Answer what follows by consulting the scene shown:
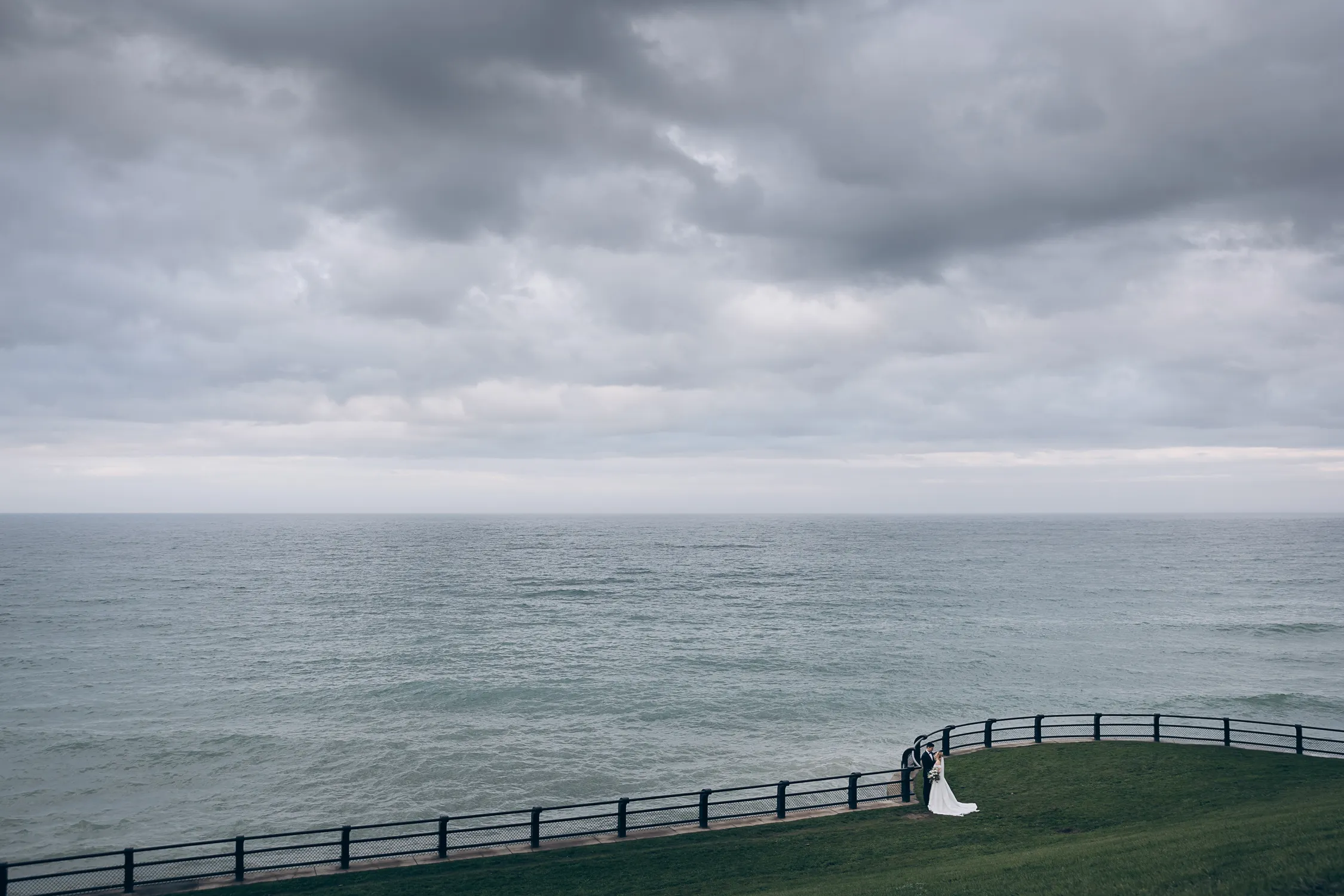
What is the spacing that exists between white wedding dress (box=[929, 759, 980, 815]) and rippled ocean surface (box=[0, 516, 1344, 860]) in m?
9.20

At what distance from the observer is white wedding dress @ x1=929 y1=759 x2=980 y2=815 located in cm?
2039

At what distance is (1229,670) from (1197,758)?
31885 millimetres

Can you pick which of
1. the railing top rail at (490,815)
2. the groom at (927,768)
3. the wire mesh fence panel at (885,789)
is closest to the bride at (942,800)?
the groom at (927,768)

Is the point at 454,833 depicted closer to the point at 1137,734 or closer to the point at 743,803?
the point at 743,803

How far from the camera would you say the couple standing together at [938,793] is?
20.4m

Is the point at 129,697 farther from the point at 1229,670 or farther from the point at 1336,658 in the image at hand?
the point at 1336,658

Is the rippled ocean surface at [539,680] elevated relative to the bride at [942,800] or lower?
lower

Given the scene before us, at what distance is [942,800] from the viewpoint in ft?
67.5

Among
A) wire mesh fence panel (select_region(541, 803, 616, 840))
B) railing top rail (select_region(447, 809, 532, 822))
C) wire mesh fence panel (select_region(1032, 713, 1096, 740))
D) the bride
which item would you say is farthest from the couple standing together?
wire mesh fence panel (select_region(1032, 713, 1096, 740))

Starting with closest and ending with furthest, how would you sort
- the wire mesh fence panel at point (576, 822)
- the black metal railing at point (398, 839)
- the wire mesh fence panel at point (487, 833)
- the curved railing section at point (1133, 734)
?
1. the black metal railing at point (398, 839)
2. the wire mesh fence panel at point (487, 833)
3. the wire mesh fence panel at point (576, 822)
4. the curved railing section at point (1133, 734)

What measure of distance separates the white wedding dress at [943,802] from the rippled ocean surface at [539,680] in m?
9.20

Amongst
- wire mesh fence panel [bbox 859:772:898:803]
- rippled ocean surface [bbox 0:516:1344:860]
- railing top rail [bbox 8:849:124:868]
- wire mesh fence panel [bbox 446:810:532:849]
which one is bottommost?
rippled ocean surface [bbox 0:516:1344:860]

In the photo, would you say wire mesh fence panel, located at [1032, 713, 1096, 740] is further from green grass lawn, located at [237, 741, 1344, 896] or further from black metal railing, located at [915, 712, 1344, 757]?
green grass lawn, located at [237, 741, 1344, 896]

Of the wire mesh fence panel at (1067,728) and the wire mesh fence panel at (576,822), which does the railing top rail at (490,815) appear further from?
the wire mesh fence panel at (1067,728)
